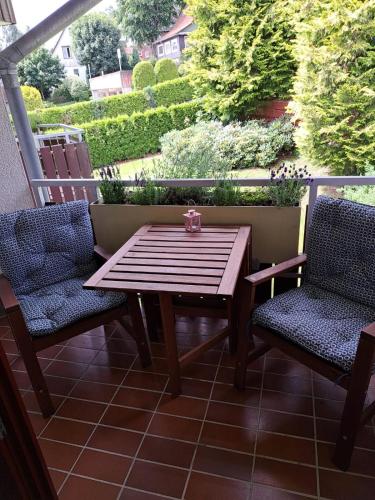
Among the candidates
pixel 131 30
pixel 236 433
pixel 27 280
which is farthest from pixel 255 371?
pixel 131 30

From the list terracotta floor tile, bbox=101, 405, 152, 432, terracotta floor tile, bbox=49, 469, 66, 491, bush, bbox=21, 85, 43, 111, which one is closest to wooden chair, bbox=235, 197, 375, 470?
terracotta floor tile, bbox=101, 405, 152, 432

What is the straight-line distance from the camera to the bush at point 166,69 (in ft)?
31.9

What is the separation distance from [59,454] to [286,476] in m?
1.00

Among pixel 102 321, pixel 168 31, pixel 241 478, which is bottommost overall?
pixel 241 478

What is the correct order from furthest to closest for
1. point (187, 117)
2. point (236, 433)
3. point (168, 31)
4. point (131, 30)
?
point (131, 30), point (168, 31), point (187, 117), point (236, 433)

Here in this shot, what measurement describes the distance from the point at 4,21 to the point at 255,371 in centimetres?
219

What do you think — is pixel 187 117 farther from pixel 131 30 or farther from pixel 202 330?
pixel 202 330

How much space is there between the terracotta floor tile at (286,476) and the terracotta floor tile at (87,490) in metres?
0.59

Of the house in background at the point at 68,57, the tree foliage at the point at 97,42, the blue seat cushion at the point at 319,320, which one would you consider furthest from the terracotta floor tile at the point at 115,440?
the tree foliage at the point at 97,42

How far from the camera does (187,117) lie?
8586 mm

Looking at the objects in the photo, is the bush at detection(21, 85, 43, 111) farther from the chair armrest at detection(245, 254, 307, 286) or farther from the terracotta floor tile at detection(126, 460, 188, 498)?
the terracotta floor tile at detection(126, 460, 188, 498)

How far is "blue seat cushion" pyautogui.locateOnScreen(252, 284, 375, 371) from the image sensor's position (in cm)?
138

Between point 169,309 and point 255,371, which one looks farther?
point 255,371

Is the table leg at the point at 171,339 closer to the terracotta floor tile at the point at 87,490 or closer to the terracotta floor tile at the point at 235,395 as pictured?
the terracotta floor tile at the point at 235,395
